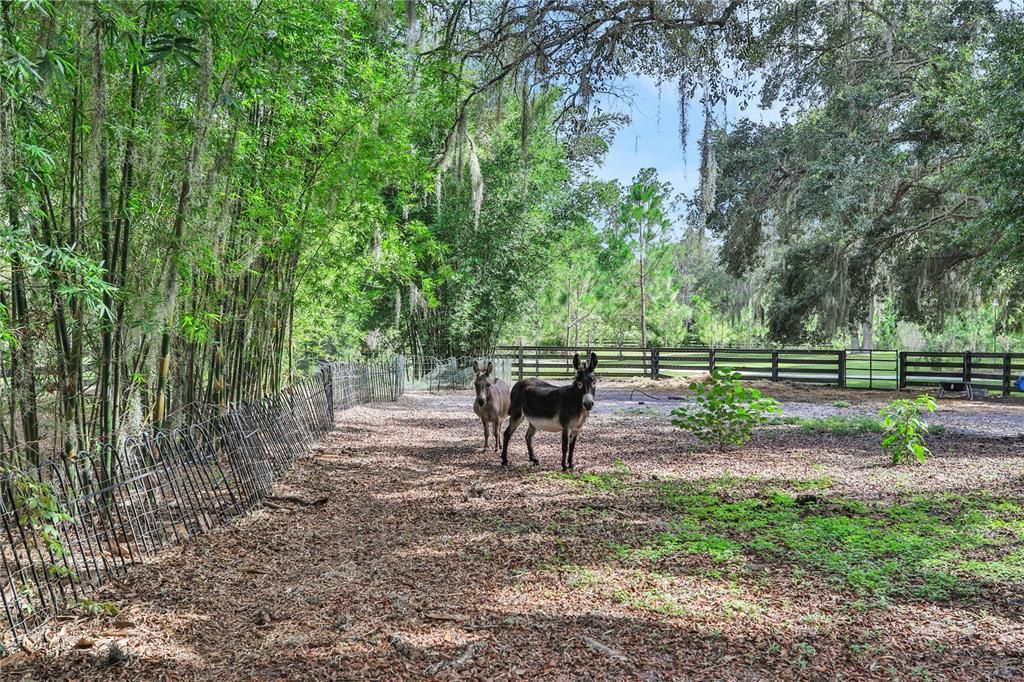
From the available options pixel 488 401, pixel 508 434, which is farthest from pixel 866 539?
pixel 488 401

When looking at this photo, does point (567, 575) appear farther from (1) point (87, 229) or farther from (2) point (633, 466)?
(1) point (87, 229)

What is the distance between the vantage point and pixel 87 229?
4.28m

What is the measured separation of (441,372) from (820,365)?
11786mm

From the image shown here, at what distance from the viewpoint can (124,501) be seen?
3.80 meters

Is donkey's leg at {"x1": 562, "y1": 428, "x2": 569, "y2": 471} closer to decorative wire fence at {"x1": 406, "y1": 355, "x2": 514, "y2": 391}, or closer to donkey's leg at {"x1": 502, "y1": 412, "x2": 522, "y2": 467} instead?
donkey's leg at {"x1": 502, "y1": 412, "x2": 522, "y2": 467}

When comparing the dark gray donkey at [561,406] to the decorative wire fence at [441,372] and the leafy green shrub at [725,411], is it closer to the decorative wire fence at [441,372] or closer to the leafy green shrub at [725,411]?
the leafy green shrub at [725,411]

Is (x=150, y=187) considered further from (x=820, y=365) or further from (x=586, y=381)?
(x=820, y=365)

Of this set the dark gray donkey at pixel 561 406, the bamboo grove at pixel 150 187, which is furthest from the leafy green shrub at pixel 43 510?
the dark gray donkey at pixel 561 406

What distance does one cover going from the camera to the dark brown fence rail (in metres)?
15.2

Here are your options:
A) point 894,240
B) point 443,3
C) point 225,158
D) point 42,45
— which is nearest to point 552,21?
point 443,3

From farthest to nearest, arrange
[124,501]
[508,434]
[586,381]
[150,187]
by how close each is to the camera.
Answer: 1. [508,434]
2. [586,381]
3. [150,187]
4. [124,501]

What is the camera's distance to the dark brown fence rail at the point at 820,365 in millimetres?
15172

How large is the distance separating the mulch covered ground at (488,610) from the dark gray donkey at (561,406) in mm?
966

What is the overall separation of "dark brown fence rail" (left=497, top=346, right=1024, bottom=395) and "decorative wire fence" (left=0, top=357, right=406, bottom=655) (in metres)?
13.0
